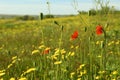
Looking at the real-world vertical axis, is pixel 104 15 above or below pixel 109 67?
above

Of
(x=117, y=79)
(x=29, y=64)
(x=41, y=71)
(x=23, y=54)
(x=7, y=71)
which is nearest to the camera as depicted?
(x=117, y=79)

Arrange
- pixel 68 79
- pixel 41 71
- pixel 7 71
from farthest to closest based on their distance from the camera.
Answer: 1. pixel 7 71
2. pixel 41 71
3. pixel 68 79

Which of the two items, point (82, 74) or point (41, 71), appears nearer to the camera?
point (82, 74)

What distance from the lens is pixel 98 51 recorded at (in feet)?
22.7

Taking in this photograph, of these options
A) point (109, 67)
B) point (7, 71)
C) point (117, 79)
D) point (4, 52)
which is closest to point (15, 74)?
point (7, 71)

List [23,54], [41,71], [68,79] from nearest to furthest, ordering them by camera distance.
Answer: [68,79] < [41,71] < [23,54]

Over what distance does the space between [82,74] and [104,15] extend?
91 cm

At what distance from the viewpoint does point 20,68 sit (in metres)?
6.53

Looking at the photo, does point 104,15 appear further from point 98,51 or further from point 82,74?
point 98,51

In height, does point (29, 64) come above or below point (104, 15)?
below

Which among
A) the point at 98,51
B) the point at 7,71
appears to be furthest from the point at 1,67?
the point at 98,51

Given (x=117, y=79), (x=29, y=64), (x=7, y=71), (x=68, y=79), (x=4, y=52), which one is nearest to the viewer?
(x=117, y=79)

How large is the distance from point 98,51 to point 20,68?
150 centimetres

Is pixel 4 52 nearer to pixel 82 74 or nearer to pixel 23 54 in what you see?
pixel 23 54
